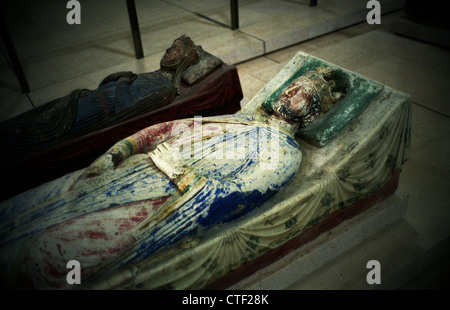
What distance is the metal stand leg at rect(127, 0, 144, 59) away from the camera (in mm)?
5520

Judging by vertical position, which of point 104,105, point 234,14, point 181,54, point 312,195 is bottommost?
point 312,195

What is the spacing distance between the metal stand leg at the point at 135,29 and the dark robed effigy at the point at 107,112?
1.51 metres

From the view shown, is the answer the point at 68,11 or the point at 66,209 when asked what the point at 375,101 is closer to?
the point at 66,209

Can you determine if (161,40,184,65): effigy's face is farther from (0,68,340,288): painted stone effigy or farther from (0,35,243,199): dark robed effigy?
(0,68,340,288): painted stone effigy

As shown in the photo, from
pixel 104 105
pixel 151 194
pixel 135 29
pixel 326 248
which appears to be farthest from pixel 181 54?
pixel 326 248

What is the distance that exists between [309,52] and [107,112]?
341cm

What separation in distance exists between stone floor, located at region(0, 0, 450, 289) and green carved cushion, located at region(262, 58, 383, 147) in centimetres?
86

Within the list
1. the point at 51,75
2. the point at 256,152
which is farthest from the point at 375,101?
the point at 51,75

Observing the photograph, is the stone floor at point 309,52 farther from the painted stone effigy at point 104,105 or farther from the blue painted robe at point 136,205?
the painted stone effigy at point 104,105

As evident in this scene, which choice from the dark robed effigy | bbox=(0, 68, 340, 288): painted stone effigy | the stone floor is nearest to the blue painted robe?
bbox=(0, 68, 340, 288): painted stone effigy

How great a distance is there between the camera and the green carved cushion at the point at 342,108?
310 centimetres

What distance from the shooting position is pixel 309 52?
6.12m

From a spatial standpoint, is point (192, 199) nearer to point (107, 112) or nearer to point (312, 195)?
point (312, 195)

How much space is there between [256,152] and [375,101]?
3.43ft
